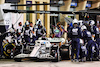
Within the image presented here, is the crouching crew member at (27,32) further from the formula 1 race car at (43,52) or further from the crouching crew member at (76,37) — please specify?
the crouching crew member at (76,37)

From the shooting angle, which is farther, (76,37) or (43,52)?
(43,52)

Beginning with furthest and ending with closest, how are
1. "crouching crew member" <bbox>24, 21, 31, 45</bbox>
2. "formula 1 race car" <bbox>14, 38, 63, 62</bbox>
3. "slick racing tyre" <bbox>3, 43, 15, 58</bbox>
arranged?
"crouching crew member" <bbox>24, 21, 31, 45</bbox> < "slick racing tyre" <bbox>3, 43, 15, 58</bbox> < "formula 1 race car" <bbox>14, 38, 63, 62</bbox>

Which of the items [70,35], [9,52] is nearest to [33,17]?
[9,52]

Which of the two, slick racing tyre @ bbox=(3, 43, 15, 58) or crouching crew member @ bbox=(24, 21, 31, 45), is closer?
slick racing tyre @ bbox=(3, 43, 15, 58)

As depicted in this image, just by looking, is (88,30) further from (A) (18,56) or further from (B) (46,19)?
(B) (46,19)

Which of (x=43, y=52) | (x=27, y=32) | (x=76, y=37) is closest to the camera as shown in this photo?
(x=76, y=37)

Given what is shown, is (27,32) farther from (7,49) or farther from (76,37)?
(76,37)

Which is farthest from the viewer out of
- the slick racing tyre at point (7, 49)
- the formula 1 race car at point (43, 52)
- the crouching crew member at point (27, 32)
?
the crouching crew member at point (27, 32)

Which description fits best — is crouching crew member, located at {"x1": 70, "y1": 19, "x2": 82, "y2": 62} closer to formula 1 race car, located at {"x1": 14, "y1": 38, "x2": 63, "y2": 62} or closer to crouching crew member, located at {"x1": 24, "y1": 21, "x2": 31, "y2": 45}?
formula 1 race car, located at {"x1": 14, "y1": 38, "x2": 63, "y2": 62}

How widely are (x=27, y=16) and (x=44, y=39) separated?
33.6ft

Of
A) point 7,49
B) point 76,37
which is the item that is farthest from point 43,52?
point 7,49

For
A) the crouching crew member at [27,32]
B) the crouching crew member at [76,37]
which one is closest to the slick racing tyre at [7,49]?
the crouching crew member at [27,32]

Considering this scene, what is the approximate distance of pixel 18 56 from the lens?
11547 millimetres

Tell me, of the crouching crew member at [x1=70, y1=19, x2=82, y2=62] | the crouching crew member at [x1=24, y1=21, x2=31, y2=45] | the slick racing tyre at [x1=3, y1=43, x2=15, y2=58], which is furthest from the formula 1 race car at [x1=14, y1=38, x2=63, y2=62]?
the crouching crew member at [x1=24, y1=21, x2=31, y2=45]
